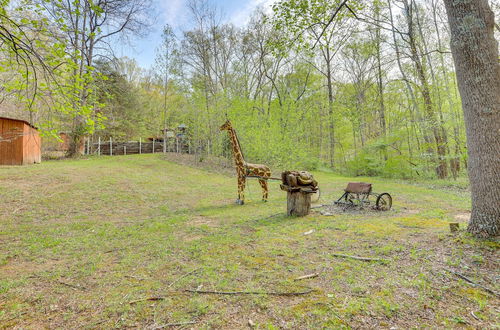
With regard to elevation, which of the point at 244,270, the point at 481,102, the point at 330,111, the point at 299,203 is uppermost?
the point at 330,111

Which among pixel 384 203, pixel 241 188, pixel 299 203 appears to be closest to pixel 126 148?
pixel 241 188

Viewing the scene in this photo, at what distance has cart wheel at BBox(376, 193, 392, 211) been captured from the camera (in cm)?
575

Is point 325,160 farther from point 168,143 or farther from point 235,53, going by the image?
point 168,143

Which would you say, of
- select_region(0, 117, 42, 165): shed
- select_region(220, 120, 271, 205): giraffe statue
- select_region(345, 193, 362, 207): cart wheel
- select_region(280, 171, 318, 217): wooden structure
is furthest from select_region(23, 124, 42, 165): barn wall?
select_region(345, 193, 362, 207): cart wheel

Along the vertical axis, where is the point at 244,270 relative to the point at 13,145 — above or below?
below

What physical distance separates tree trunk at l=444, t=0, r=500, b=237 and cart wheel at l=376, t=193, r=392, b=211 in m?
2.77

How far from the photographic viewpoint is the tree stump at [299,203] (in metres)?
5.45

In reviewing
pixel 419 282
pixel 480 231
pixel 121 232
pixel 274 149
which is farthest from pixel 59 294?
pixel 274 149

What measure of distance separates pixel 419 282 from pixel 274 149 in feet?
39.3

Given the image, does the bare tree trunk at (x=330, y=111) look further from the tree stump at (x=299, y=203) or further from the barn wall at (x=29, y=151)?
the barn wall at (x=29, y=151)

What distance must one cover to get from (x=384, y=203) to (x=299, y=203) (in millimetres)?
2195

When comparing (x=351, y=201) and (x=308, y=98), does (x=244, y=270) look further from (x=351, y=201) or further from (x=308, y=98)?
(x=308, y=98)

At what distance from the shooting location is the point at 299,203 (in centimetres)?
546

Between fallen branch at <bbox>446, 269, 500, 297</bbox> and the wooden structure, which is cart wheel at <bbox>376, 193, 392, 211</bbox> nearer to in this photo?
the wooden structure
